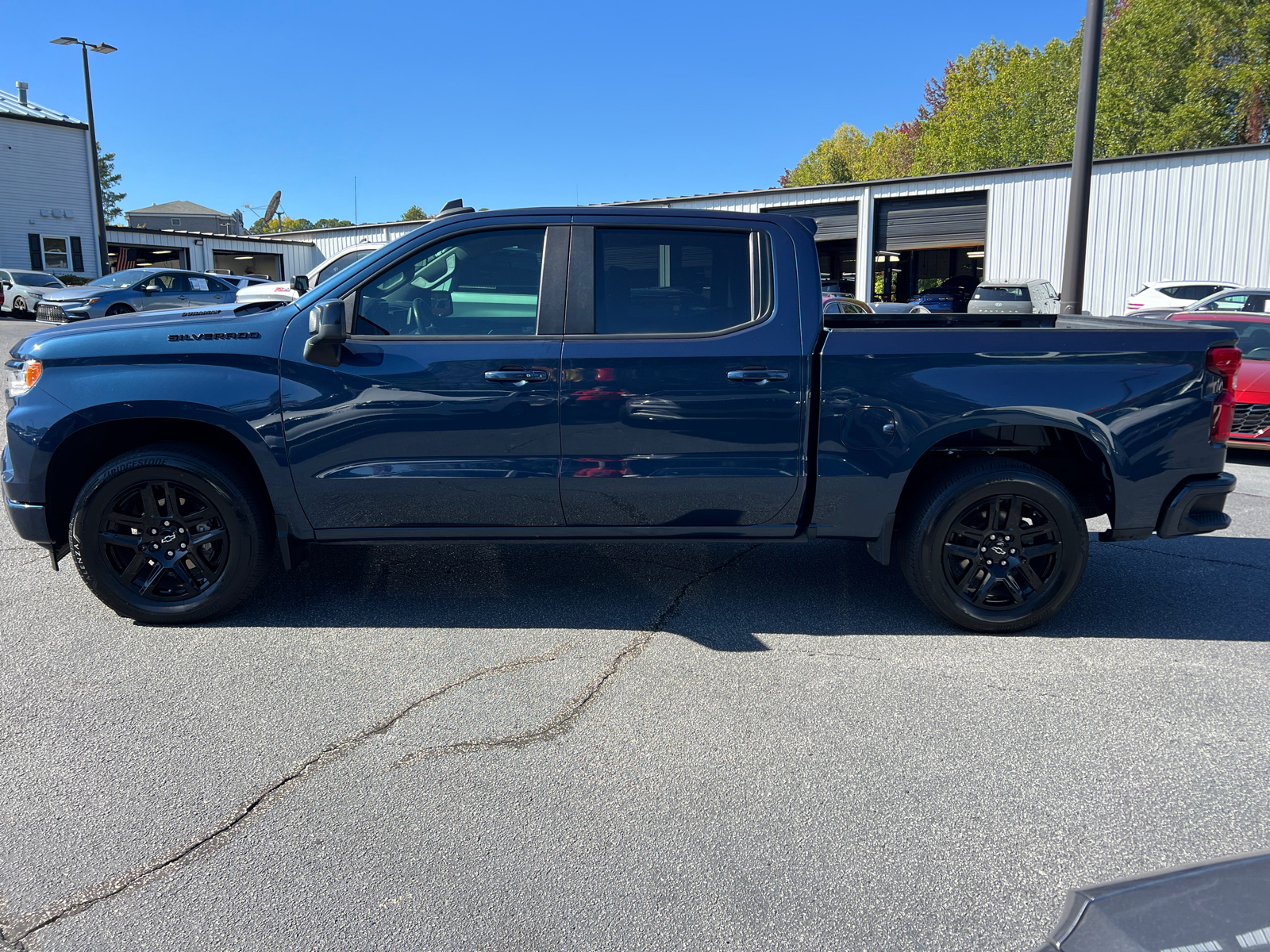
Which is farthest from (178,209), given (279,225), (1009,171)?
(1009,171)

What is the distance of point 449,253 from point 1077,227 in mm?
9087

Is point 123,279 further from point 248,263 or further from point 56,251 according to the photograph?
point 248,263

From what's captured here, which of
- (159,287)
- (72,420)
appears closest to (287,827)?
(72,420)

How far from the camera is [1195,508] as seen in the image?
4.34 meters

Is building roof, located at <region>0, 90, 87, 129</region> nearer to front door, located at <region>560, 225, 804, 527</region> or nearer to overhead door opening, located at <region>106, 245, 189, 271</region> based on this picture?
overhead door opening, located at <region>106, 245, 189, 271</region>

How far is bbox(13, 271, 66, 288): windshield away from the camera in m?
27.1

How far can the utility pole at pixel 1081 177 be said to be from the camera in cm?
1059

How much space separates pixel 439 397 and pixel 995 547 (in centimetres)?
264

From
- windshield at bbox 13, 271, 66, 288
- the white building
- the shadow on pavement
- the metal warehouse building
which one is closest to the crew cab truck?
the shadow on pavement

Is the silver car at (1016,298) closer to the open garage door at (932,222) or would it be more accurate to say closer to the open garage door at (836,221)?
the open garage door at (836,221)

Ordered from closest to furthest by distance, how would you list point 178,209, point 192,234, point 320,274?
point 320,274 → point 192,234 → point 178,209

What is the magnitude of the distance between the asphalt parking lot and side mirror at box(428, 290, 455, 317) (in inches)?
57.1

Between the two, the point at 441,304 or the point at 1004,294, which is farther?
the point at 1004,294

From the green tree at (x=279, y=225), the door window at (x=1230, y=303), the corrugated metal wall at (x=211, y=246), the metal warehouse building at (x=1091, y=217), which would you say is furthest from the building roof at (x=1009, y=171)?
the green tree at (x=279, y=225)
